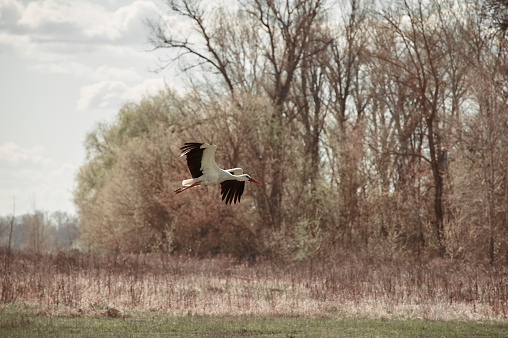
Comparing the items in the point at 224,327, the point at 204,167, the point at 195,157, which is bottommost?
the point at 224,327

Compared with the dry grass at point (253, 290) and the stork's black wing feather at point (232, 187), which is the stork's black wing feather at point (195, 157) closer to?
the stork's black wing feather at point (232, 187)

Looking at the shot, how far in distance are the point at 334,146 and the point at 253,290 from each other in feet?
46.6

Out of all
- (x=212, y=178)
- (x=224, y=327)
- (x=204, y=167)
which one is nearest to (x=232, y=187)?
(x=212, y=178)

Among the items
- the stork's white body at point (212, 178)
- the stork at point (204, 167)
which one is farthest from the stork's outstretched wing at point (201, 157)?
the stork's white body at point (212, 178)

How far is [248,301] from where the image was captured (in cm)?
1527

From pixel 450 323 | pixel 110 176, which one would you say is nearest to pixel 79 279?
pixel 450 323

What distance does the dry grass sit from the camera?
14328 millimetres

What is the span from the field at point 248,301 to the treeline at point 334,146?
6215mm

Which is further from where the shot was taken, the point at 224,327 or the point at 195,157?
the point at 224,327

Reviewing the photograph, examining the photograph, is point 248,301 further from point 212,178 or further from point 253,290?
point 212,178

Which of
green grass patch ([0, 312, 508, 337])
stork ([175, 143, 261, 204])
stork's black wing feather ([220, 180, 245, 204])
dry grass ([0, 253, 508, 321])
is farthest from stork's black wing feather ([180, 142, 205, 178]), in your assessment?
dry grass ([0, 253, 508, 321])

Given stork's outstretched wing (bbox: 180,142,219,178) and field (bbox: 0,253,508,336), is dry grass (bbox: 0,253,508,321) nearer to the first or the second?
field (bbox: 0,253,508,336)

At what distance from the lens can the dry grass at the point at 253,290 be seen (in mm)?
14328

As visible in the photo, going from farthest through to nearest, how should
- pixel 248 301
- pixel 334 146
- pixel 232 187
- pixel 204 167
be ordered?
pixel 334 146, pixel 248 301, pixel 232 187, pixel 204 167
